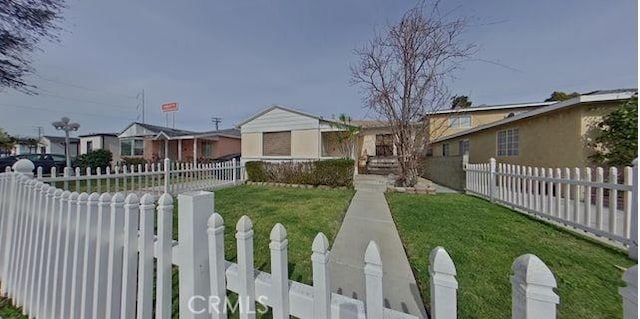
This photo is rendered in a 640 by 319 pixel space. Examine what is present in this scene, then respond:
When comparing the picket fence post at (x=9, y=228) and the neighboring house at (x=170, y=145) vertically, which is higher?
the neighboring house at (x=170, y=145)

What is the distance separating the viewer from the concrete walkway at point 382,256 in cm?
249

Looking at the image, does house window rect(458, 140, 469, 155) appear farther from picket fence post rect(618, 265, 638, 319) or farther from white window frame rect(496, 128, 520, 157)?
picket fence post rect(618, 265, 638, 319)

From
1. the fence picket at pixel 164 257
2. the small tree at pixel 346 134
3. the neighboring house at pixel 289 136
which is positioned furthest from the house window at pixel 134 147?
the fence picket at pixel 164 257

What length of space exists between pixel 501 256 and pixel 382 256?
1517mm

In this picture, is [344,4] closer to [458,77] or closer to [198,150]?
[458,77]

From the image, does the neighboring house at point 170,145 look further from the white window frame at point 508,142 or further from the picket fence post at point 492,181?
the picket fence post at point 492,181

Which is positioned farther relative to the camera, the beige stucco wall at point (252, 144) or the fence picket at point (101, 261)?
the beige stucco wall at point (252, 144)

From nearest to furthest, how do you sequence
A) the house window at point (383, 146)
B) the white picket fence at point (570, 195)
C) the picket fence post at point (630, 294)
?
the picket fence post at point (630, 294)
the white picket fence at point (570, 195)
the house window at point (383, 146)

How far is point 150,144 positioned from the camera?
23281 mm

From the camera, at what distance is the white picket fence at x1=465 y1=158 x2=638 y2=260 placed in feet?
11.9

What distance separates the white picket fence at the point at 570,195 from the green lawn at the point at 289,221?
4096mm

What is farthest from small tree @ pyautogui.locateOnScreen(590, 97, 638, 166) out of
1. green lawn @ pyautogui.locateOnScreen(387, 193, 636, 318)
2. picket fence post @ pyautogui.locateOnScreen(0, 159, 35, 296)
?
picket fence post @ pyautogui.locateOnScreen(0, 159, 35, 296)

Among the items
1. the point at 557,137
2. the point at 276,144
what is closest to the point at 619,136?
the point at 557,137

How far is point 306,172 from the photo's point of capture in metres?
10.5
